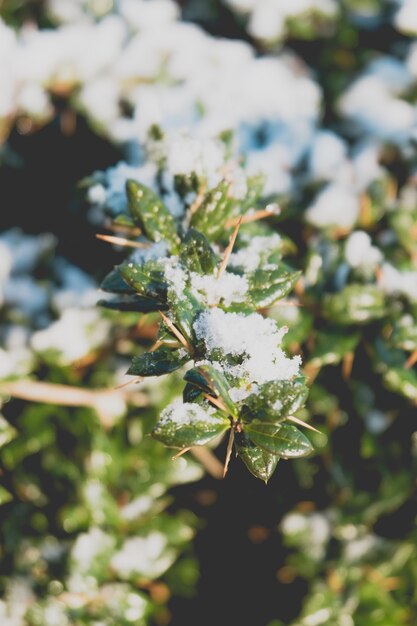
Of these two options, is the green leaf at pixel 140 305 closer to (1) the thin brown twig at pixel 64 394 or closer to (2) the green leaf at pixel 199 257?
(2) the green leaf at pixel 199 257

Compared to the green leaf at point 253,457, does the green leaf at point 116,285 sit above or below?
above

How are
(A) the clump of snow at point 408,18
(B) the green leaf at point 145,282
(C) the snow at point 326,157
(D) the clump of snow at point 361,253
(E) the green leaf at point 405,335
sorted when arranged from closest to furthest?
(B) the green leaf at point 145,282
(E) the green leaf at point 405,335
(D) the clump of snow at point 361,253
(C) the snow at point 326,157
(A) the clump of snow at point 408,18

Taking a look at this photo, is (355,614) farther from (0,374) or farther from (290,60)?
(290,60)

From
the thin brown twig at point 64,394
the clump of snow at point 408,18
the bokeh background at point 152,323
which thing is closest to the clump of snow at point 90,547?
the bokeh background at point 152,323

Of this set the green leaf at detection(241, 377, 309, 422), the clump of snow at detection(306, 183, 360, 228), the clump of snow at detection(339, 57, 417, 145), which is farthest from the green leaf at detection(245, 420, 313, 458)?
the clump of snow at detection(339, 57, 417, 145)

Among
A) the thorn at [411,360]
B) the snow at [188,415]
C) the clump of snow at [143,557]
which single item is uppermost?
the snow at [188,415]
